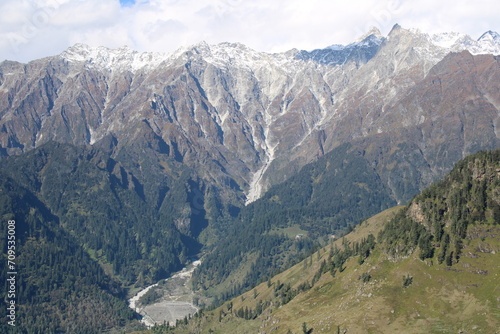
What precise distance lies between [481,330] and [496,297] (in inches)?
732

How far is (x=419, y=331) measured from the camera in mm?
198750

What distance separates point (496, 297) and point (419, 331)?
3171 cm

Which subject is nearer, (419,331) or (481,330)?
(481,330)

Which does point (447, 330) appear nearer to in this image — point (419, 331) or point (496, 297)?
point (419, 331)

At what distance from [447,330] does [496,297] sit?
2329cm

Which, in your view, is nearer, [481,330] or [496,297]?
[481,330]

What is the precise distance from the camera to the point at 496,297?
199000 mm

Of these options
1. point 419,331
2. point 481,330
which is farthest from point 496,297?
point 419,331

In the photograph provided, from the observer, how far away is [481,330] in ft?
613

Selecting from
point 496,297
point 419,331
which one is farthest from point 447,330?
point 496,297

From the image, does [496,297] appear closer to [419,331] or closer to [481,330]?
[481,330]

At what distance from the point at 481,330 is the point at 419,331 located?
22054 millimetres

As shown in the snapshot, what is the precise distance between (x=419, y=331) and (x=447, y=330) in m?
10.0

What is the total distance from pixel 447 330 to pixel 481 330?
40.4ft
